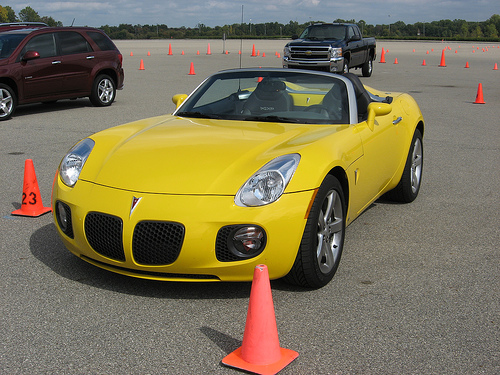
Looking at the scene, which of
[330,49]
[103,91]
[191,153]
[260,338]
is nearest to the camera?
[260,338]

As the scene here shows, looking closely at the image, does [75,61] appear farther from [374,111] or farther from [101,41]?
[374,111]

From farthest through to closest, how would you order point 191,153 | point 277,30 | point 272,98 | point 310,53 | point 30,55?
point 277,30
point 310,53
point 30,55
point 272,98
point 191,153

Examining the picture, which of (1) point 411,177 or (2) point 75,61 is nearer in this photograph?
(1) point 411,177

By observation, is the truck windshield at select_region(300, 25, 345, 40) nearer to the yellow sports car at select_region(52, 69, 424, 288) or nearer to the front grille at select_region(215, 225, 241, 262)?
the yellow sports car at select_region(52, 69, 424, 288)

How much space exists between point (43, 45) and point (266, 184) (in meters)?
11.0

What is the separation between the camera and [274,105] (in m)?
5.64

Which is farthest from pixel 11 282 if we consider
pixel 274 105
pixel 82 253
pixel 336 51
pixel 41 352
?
pixel 336 51

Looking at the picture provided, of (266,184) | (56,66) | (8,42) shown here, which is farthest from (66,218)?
(8,42)

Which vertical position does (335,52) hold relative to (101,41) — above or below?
below

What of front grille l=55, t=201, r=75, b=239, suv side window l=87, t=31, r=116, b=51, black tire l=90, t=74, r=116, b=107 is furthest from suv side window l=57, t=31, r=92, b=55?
front grille l=55, t=201, r=75, b=239

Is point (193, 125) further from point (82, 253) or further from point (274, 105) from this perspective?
point (82, 253)

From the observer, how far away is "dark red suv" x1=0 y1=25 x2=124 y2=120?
13016 millimetres

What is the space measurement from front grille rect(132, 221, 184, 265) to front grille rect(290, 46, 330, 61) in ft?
62.5

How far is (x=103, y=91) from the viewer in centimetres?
1507
